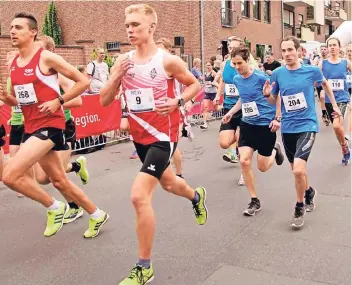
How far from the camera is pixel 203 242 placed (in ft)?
15.4

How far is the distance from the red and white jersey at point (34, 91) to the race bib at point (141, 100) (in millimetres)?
970

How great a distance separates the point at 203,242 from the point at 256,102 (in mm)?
1895

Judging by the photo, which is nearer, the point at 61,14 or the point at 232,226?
the point at 232,226

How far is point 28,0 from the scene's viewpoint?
1123 inches

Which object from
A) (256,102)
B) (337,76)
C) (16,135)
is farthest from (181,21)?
(256,102)

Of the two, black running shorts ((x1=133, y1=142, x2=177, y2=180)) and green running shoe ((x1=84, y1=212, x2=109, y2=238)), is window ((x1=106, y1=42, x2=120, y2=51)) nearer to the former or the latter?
green running shoe ((x1=84, y1=212, x2=109, y2=238))

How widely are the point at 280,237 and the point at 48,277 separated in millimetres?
2098

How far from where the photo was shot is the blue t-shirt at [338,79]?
9375 mm

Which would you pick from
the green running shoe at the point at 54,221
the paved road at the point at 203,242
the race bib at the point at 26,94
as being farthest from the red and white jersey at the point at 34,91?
the paved road at the point at 203,242

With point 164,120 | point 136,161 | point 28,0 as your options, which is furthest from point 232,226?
point 28,0

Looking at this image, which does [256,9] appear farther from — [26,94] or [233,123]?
[26,94]

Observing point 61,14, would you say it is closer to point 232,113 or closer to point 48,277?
point 232,113

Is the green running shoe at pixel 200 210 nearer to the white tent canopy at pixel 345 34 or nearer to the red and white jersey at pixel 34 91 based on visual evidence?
the red and white jersey at pixel 34 91

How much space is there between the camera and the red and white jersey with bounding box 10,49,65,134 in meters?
4.56
